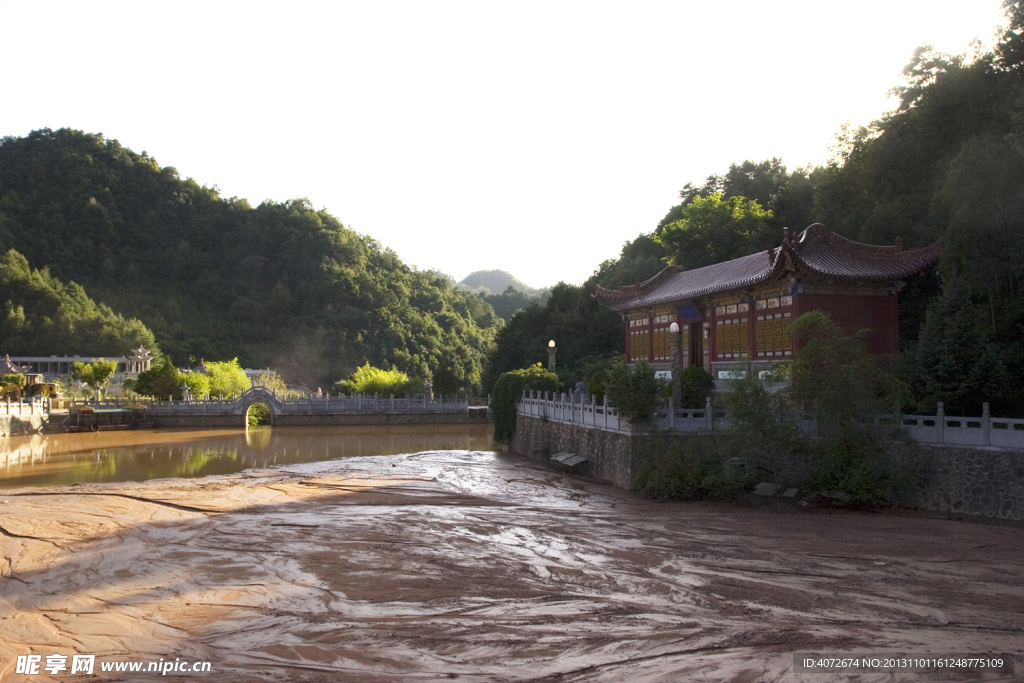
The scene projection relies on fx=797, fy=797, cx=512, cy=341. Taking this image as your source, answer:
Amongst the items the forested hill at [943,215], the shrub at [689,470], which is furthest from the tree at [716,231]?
the shrub at [689,470]

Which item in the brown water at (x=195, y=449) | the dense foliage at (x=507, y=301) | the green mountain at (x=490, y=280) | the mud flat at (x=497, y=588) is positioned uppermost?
the green mountain at (x=490, y=280)

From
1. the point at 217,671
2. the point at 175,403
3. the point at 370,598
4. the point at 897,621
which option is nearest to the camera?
the point at 217,671

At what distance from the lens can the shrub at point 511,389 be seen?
28.2 meters

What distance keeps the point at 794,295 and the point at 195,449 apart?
23007mm

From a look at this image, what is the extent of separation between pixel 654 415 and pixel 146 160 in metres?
79.1

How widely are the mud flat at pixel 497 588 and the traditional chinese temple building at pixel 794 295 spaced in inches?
233

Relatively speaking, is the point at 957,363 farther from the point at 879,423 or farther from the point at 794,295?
the point at 794,295

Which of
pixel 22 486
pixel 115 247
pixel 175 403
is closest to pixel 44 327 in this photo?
pixel 115 247

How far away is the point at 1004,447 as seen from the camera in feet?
45.2

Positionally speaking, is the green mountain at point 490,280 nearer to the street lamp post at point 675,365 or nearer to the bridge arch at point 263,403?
the bridge arch at point 263,403

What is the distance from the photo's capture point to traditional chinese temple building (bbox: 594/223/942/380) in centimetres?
1958

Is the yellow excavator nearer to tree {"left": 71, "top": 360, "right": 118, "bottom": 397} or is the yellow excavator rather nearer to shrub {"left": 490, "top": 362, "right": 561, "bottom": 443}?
tree {"left": 71, "top": 360, "right": 118, "bottom": 397}

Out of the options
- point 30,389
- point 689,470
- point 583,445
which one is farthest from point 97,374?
point 689,470

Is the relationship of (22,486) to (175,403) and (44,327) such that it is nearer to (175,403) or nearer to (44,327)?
(175,403)
